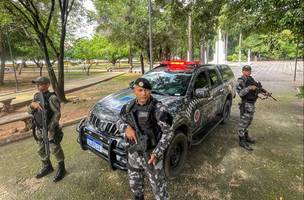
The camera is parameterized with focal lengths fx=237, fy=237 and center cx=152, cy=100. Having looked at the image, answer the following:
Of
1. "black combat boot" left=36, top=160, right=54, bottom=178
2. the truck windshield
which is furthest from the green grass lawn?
the truck windshield

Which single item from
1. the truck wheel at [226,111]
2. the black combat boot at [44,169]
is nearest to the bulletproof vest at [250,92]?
the truck wheel at [226,111]

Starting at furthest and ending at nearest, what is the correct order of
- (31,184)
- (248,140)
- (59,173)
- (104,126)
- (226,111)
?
(226,111) < (248,140) < (59,173) < (31,184) < (104,126)

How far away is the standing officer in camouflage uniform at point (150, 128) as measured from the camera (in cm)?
256

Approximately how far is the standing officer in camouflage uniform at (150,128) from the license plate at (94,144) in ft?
2.97

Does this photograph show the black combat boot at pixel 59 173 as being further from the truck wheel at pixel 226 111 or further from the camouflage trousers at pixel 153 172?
the truck wheel at pixel 226 111

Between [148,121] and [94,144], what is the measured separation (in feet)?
4.63

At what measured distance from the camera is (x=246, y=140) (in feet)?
17.4

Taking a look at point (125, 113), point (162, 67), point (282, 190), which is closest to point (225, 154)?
point (282, 190)

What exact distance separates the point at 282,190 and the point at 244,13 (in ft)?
15.9

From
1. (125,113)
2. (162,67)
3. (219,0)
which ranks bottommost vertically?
(125,113)

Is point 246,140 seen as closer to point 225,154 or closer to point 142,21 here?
point 225,154

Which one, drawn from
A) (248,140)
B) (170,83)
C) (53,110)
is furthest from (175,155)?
(248,140)

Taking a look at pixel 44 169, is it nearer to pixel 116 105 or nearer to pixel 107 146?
pixel 107 146

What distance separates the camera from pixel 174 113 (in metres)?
3.65
